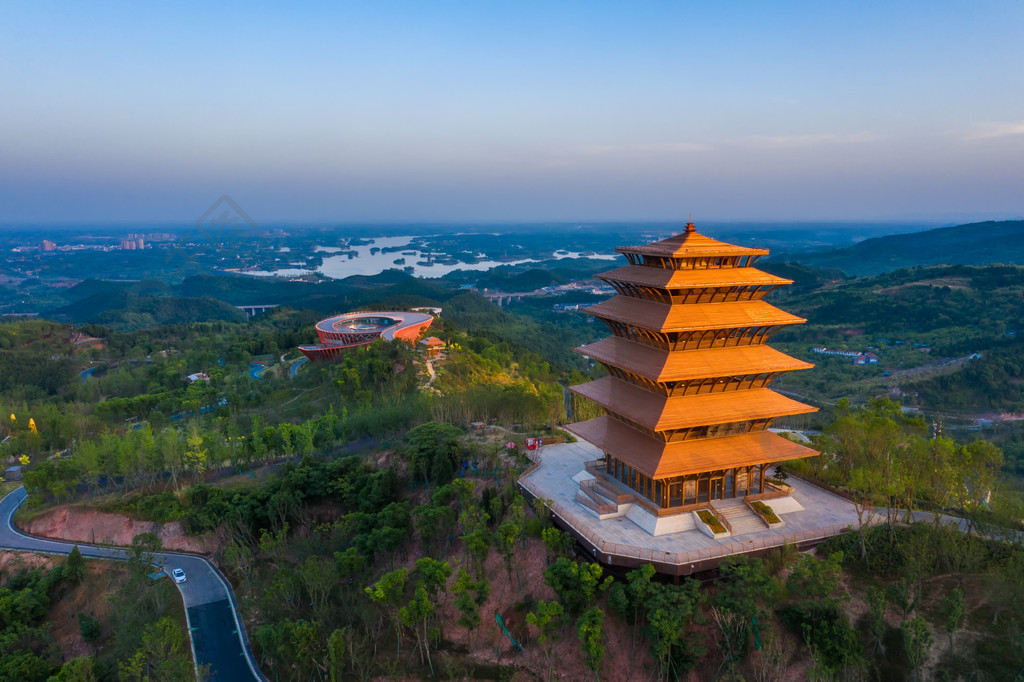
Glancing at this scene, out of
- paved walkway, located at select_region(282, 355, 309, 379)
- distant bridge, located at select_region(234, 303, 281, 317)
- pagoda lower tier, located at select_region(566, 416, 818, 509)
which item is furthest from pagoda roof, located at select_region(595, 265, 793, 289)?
distant bridge, located at select_region(234, 303, 281, 317)

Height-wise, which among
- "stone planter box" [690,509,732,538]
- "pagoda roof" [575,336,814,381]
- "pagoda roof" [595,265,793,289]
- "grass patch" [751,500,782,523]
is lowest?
"stone planter box" [690,509,732,538]

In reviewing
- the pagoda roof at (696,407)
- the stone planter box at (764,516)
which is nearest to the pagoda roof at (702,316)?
the pagoda roof at (696,407)

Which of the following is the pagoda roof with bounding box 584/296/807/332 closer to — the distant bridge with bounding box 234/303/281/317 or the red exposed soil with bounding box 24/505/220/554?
the red exposed soil with bounding box 24/505/220/554

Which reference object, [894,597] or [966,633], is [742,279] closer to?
[894,597]

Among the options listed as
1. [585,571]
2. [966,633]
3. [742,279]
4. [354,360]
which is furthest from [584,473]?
[354,360]

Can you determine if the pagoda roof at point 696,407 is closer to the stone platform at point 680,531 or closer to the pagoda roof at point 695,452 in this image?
the pagoda roof at point 695,452

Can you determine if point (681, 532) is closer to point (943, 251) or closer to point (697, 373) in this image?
point (697, 373)
